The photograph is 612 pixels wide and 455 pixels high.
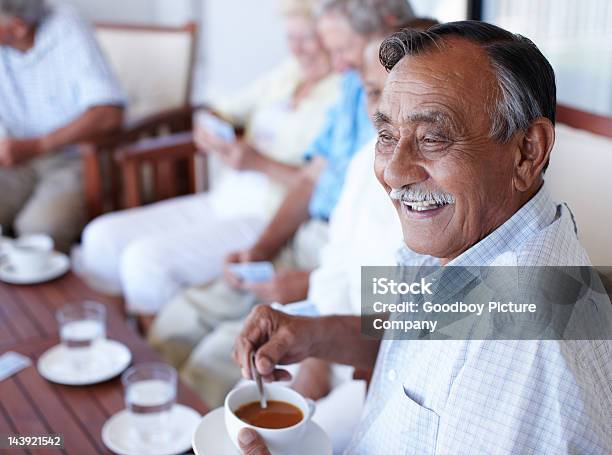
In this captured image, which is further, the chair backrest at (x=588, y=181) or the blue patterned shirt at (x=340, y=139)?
the blue patterned shirt at (x=340, y=139)

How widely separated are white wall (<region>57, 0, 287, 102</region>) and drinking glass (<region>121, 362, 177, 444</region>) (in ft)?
8.23

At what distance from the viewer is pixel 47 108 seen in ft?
9.53

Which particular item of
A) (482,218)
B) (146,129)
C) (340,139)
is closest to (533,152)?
(482,218)

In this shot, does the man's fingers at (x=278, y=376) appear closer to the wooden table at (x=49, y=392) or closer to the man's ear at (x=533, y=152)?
the wooden table at (x=49, y=392)

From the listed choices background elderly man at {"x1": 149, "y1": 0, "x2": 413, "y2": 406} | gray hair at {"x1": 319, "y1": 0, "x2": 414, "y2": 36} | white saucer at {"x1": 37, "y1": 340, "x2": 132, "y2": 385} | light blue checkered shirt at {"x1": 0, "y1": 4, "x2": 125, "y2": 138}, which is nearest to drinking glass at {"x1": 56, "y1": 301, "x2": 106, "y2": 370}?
white saucer at {"x1": 37, "y1": 340, "x2": 132, "y2": 385}

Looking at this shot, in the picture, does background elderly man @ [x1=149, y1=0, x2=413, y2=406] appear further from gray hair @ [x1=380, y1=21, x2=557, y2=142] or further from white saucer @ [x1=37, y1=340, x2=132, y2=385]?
gray hair @ [x1=380, y1=21, x2=557, y2=142]

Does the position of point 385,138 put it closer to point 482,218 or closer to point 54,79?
point 482,218

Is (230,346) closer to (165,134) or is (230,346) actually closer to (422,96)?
(422,96)

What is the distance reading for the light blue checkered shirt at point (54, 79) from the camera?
282 cm

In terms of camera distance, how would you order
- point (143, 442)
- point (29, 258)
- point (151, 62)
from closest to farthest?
point (143, 442)
point (29, 258)
point (151, 62)

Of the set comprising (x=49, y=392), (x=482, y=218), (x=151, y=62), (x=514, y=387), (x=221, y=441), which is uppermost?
(x=482, y=218)

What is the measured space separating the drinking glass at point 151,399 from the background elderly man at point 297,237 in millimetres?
474

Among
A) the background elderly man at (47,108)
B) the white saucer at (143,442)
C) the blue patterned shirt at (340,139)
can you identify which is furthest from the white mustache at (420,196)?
the background elderly man at (47,108)

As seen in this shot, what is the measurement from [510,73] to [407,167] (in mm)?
174
